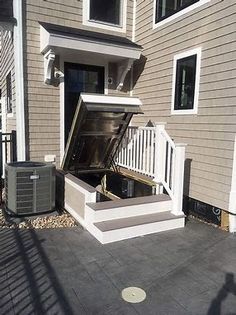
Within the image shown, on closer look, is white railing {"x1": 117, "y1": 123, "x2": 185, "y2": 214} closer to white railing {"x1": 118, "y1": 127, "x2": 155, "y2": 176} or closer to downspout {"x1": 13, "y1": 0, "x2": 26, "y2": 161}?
white railing {"x1": 118, "y1": 127, "x2": 155, "y2": 176}

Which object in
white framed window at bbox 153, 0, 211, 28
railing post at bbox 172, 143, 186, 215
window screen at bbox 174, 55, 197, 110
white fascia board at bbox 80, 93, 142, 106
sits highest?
white framed window at bbox 153, 0, 211, 28

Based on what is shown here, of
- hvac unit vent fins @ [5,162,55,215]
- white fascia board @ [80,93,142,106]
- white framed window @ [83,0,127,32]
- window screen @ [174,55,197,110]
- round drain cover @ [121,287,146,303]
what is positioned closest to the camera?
round drain cover @ [121,287,146,303]

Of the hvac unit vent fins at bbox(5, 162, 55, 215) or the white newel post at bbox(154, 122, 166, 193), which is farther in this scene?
the white newel post at bbox(154, 122, 166, 193)

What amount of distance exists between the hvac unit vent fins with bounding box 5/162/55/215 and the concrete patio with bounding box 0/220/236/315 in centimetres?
53

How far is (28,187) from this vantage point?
4.67 meters

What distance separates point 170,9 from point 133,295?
5.10 meters

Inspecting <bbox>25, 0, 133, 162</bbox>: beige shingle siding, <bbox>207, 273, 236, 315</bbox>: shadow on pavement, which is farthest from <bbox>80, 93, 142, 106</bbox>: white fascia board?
<bbox>207, 273, 236, 315</bbox>: shadow on pavement

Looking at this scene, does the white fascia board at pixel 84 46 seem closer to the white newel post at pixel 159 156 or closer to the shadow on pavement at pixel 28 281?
Answer: the white newel post at pixel 159 156

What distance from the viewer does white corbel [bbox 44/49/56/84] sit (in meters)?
5.48

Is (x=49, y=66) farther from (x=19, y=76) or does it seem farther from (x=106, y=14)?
(x=106, y=14)

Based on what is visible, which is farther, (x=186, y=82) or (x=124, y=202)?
(x=186, y=82)

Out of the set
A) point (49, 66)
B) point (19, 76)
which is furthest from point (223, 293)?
point (19, 76)

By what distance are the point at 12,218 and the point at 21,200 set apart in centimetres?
33

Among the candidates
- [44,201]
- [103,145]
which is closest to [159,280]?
[44,201]
